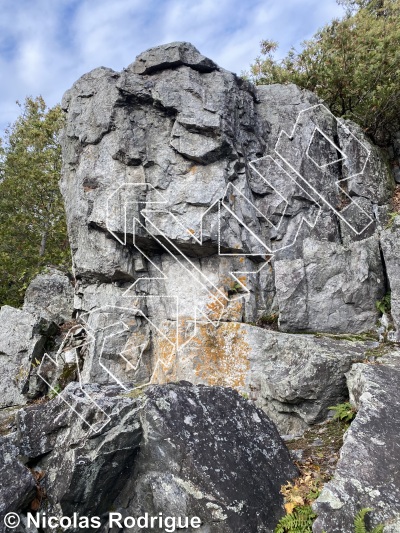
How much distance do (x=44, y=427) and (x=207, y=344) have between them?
4255mm

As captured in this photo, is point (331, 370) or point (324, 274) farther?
point (324, 274)

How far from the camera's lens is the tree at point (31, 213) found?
1755 centimetres

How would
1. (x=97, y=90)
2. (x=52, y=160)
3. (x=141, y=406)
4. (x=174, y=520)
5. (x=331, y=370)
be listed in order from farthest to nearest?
(x=52, y=160), (x=97, y=90), (x=331, y=370), (x=141, y=406), (x=174, y=520)

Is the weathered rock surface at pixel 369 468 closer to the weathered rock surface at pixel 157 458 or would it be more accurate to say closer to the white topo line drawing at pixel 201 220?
the weathered rock surface at pixel 157 458

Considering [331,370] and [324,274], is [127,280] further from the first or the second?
[331,370]

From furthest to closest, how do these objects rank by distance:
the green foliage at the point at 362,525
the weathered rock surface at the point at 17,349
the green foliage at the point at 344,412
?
the weathered rock surface at the point at 17,349 < the green foliage at the point at 344,412 < the green foliage at the point at 362,525

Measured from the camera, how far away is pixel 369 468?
5641 millimetres

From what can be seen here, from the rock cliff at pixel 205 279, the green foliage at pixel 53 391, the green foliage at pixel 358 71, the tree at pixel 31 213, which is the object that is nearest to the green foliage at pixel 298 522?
the rock cliff at pixel 205 279

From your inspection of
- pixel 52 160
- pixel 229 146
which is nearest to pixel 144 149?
pixel 229 146

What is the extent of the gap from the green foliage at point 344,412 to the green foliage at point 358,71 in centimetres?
897

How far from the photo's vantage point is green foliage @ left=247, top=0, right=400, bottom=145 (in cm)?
1298

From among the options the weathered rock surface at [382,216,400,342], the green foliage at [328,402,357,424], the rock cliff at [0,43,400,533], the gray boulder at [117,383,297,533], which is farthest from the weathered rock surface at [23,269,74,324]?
the weathered rock surface at [382,216,400,342]

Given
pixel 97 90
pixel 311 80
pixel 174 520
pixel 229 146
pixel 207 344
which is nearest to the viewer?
pixel 174 520

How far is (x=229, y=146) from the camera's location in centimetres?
1144
